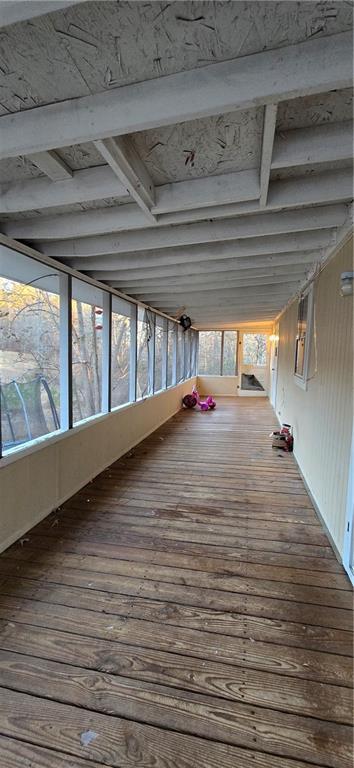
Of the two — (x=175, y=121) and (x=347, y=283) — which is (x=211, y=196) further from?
(x=347, y=283)

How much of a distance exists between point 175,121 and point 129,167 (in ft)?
1.46

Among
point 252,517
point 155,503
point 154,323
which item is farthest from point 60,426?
point 154,323

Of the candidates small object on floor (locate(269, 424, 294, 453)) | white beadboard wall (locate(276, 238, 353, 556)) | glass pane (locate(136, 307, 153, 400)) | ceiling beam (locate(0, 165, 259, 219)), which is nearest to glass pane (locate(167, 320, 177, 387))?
glass pane (locate(136, 307, 153, 400))

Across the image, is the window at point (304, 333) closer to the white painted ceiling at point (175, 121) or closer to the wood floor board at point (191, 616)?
the white painted ceiling at point (175, 121)

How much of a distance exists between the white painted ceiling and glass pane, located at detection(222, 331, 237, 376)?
8.69 meters

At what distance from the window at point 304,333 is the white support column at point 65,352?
8.55 ft

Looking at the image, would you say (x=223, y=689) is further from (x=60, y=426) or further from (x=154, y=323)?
(x=154, y=323)

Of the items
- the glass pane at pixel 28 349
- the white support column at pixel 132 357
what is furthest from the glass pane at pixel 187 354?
the glass pane at pixel 28 349

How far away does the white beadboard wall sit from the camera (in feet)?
7.65

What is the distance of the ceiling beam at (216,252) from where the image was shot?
2828mm

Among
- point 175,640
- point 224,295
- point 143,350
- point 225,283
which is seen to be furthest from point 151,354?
point 175,640

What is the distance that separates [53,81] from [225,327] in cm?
1001

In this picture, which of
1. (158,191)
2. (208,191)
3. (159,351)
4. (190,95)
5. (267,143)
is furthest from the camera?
(159,351)

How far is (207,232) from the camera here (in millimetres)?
2582
